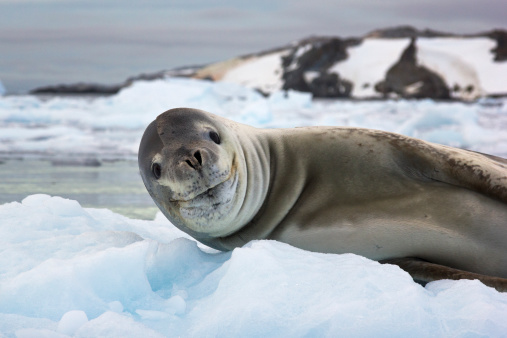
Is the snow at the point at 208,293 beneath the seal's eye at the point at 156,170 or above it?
beneath

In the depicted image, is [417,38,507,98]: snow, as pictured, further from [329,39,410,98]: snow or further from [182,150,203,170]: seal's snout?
[182,150,203,170]: seal's snout

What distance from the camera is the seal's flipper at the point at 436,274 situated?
6.53ft

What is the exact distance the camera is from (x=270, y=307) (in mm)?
1653

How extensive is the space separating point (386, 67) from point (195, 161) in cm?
5222

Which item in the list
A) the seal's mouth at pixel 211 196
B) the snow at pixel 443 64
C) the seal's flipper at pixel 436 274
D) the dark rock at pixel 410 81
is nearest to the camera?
the seal's flipper at pixel 436 274

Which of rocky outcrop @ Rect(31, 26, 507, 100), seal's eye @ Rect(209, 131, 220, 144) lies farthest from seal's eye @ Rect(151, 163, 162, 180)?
rocky outcrop @ Rect(31, 26, 507, 100)

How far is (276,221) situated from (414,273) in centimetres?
58

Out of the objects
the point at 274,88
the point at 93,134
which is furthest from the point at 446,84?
the point at 93,134

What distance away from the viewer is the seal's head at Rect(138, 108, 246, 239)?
6.78ft

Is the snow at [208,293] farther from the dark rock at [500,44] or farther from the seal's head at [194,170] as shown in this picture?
the dark rock at [500,44]

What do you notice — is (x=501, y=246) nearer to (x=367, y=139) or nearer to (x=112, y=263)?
(x=367, y=139)

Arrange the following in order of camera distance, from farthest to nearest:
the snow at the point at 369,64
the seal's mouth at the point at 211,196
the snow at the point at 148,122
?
the snow at the point at 369,64
the snow at the point at 148,122
the seal's mouth at the point at 211,196

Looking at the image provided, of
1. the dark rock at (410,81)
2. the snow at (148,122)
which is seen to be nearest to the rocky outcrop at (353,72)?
the dark rock at (410,81)

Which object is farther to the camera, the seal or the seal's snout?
the seal
